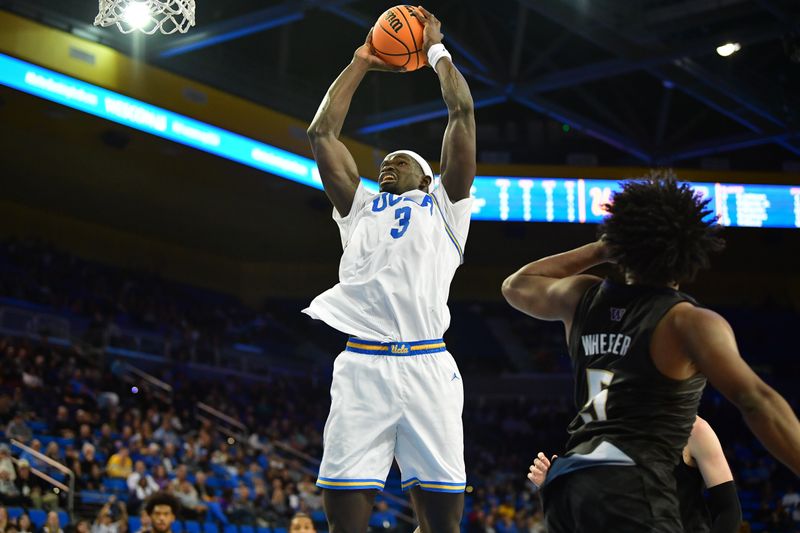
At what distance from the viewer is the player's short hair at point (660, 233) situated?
2592 mm

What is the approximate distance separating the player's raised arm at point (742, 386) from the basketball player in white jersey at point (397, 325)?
4.94ft

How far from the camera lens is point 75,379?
46.4 ft

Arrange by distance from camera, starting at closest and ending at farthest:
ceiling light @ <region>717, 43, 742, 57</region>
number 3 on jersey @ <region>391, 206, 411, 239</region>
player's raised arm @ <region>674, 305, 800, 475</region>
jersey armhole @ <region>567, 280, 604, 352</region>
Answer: player's raised arm @ <region>674, 305, 800, 475</region> < jersey armhole @ <region>567, 280, 604, 352</region> < number 3 on jersey @ <region>391, 206, 411, 239</region> < ceiling light @ <region>717, 43, 742, 57</region>

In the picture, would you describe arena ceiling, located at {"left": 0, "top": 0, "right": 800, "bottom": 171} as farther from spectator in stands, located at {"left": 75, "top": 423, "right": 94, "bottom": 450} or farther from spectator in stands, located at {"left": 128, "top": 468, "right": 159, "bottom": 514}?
spectator in stands, located at {"left": 128, "top": 468, "right": 159, "bottom": 514}

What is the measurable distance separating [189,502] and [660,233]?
31.6 ft

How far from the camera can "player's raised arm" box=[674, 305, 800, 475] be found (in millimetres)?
2271

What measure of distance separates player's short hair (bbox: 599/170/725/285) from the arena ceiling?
1072 centimetres

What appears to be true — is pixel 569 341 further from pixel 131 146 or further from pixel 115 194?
pixel 115 194

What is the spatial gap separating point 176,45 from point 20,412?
212 inches

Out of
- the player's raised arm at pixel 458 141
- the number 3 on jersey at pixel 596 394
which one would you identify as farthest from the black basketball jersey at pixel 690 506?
the player's raised arm at pixel 458 141

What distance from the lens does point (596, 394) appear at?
2.64 meters

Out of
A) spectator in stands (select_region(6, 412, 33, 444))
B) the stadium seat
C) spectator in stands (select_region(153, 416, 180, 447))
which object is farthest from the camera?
spectator in stands (select_region(153, 416, 180, 447))

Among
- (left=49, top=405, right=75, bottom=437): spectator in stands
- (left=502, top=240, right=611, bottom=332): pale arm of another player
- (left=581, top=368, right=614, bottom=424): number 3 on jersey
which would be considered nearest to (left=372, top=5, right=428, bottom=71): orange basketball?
(left=502, top=240, right=611, bottom=332): pale arm of another player

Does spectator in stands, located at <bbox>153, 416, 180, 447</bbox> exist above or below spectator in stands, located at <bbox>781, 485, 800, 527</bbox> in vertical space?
above
